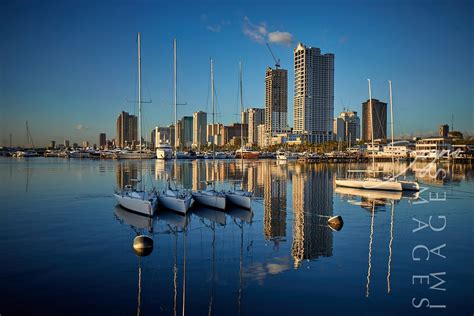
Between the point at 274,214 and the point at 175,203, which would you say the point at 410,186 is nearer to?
the point at 274,214

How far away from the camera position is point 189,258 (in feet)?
78.3

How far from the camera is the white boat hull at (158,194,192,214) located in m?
36.2

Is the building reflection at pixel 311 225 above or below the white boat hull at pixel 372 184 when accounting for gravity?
below

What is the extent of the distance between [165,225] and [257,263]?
473 inches

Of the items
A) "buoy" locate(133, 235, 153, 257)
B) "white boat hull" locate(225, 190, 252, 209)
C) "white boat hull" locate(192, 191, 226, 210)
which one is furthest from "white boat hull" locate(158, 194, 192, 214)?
"buoy" locate(133, 235, 153, 257)

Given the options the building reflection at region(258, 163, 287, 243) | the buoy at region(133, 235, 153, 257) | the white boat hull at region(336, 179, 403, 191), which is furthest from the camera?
the white boat hull at region(336, 179, 403, 191)

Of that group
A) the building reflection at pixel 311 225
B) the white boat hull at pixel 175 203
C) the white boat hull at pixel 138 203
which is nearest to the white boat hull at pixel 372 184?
the building reflection at pixel 311 225

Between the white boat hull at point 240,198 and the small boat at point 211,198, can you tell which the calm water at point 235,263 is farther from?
the white boat hull at point 240,198

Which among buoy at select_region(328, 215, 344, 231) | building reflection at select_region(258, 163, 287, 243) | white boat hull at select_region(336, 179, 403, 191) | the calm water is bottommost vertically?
the calm water

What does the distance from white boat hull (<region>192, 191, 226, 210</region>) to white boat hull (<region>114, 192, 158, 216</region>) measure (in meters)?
4.73

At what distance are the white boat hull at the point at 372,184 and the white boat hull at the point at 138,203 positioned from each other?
3392 centimetres

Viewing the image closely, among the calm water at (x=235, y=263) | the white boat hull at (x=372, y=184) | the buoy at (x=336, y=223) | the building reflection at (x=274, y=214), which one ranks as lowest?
the calm water at (x=235, y=263)

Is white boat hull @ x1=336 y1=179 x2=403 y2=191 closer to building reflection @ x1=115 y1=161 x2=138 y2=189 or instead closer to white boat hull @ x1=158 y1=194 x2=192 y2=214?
white boat hull @ x1=158 y1=194 x2=192 y2=214

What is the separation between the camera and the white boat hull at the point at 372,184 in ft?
186
